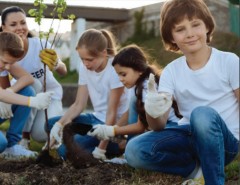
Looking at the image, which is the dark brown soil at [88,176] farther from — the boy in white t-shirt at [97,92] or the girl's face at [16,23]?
the girl's face at [16,23]

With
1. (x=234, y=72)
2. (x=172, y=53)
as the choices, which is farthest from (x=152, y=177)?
(x=172, y=53)

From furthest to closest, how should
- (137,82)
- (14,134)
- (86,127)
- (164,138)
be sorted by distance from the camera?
(14,134)
(86,127)
(137,82)
(164,138)

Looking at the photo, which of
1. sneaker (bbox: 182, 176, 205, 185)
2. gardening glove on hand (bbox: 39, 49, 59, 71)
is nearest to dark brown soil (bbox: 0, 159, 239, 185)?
sneaker (bbox: 182, 176, 205, 185)

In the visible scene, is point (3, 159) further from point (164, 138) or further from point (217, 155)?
point (217, 155)

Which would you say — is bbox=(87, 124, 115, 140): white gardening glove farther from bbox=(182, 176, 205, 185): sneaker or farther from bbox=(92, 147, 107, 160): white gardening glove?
bbox=(182, 176, 205, 185): sneaker

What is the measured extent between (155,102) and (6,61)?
141cm

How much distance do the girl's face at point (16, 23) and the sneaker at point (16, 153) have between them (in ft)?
2.47

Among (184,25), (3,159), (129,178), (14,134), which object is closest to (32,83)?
(14,134)

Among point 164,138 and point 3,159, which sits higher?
point 164,138

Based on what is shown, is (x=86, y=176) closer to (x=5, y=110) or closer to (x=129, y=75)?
(x=129, y=75)

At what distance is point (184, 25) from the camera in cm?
241

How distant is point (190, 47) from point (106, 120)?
42.7 inches

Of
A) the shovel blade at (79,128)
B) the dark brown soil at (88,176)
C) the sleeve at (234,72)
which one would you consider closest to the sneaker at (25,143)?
the shovel blade at (79,128)

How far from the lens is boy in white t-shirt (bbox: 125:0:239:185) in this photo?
7.49ft
